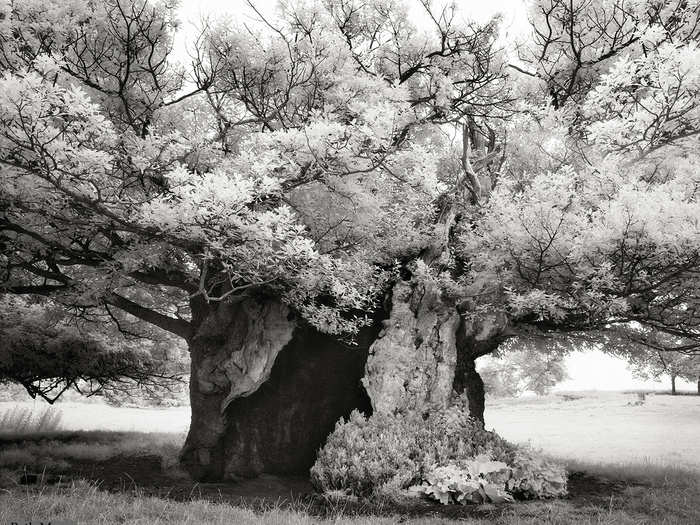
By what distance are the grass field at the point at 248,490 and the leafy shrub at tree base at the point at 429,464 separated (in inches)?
13.0

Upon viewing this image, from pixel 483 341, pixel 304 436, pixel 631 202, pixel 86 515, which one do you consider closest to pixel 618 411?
pixel 483 341

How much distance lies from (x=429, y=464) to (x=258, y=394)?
13.1 ft

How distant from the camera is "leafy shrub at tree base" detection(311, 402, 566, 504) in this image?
7125 mm

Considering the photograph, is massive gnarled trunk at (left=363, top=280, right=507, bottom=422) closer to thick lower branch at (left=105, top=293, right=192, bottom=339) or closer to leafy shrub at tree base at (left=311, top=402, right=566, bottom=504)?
leafy shrub at tree base at (left=311, top=402, right=566, bottom=504)

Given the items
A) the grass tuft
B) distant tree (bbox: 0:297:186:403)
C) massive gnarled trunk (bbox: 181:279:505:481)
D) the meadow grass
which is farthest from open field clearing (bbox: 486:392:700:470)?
the grass tuft

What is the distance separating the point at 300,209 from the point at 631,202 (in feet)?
14.5

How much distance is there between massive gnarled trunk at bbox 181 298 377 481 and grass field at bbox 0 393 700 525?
25.1 inches

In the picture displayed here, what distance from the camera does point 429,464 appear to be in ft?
24.1

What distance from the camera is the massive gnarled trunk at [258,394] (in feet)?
31.6

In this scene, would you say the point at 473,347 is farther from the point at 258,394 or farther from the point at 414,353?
the point at 258,394

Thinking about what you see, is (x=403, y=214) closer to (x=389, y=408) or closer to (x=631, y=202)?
(x=389, y=408)

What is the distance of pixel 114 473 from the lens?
964cm

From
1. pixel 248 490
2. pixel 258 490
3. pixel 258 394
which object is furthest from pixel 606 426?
pixel 248 490

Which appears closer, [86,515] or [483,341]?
[86,515]
